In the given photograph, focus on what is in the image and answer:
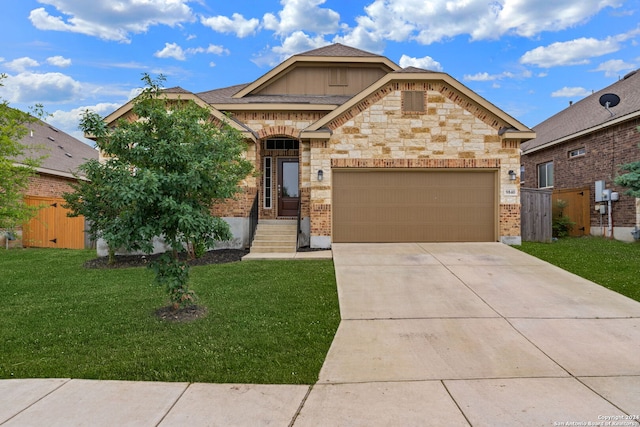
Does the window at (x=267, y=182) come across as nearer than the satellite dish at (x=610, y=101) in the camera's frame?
Yes

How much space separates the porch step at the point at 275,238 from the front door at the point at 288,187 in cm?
133

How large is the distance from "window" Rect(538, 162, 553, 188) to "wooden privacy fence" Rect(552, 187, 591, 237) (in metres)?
2.00

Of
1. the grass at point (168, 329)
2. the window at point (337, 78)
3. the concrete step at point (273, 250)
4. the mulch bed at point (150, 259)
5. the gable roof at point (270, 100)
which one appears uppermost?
the window at point (337, 78)

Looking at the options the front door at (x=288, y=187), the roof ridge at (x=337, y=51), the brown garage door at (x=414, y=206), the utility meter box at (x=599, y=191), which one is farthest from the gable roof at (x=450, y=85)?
the utility meter box at (x=599, y=191)

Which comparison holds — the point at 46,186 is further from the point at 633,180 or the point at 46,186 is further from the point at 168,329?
the point at 633,180

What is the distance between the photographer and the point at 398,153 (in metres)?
11.6

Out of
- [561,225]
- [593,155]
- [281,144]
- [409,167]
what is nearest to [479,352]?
[409,167]

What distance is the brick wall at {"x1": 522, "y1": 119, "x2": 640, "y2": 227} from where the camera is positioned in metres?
13.6

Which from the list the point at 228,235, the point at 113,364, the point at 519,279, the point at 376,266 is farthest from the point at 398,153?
the point at 113,364

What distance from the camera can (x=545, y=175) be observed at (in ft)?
62.7

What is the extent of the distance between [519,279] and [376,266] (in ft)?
9.52

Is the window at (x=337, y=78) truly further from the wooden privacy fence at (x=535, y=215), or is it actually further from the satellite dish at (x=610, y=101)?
the satellite dish at (x=610, y=101)

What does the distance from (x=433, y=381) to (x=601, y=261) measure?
7.82 meters

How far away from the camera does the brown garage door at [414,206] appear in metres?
11.8
